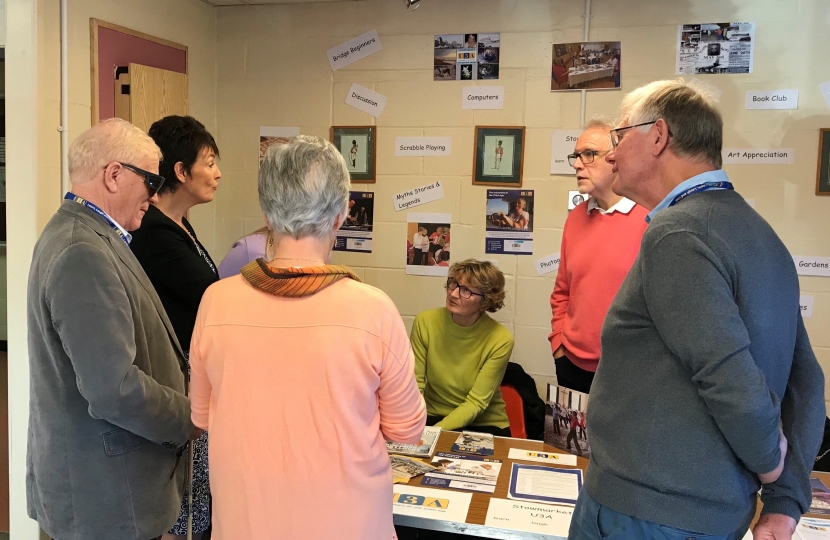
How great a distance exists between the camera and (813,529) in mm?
1646

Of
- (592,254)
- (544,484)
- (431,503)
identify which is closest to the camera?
(431,503)

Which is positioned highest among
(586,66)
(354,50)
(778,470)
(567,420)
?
(354,50)

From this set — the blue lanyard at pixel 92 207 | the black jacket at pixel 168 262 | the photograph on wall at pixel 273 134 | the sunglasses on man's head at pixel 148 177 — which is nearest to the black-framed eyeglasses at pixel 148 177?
the sunglasses on man's head at pixel 148 177

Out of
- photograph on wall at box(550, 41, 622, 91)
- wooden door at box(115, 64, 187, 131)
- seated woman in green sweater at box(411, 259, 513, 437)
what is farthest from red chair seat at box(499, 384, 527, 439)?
wooden door at box(115, 64, 187, 131)

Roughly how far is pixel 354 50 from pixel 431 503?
238cm

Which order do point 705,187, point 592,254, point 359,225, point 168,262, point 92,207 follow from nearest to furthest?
point 705,187
point 92,207
point 168,262
point 592,254
point 359,225

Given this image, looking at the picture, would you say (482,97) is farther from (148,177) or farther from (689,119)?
(689,119)

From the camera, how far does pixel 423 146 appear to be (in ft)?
10.9

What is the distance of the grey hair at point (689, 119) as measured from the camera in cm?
127

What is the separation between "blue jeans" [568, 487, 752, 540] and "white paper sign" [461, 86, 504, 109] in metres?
2.22

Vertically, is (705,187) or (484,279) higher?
(705,187)

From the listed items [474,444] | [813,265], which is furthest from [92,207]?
[813,265]

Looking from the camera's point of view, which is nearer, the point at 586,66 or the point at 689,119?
the point at 689,119

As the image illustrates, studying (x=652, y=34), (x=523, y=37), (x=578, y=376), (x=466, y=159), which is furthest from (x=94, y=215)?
(x=652, y=34)
